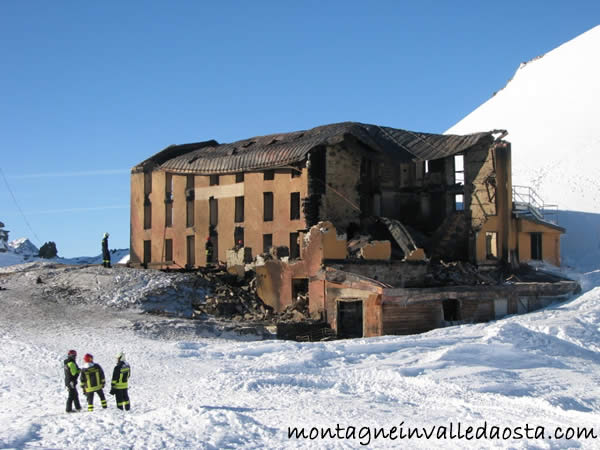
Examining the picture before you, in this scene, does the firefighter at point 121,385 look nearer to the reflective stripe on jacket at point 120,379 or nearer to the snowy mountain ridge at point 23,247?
the reflective stripe on jacket at point 120,379

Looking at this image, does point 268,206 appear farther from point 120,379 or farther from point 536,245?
point 120,379

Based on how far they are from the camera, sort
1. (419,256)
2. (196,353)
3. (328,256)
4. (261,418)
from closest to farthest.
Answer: (261,418) < (196,353) < (328,256) < (419,256)

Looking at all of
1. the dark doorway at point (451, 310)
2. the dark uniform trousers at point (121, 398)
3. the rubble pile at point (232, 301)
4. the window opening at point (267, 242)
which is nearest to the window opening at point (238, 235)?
the window opening at point (267, 242)

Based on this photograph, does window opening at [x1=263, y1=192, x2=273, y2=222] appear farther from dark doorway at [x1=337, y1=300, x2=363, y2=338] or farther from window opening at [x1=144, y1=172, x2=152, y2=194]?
dark doorway at [x1=337, y1=300, x2=363, y2=338]

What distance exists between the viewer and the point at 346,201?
33531mm

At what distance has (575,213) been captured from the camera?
4425 cm

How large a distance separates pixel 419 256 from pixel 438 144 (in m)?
9.04

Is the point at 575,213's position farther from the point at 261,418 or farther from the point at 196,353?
the point at 261,418

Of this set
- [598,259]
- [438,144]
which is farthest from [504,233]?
[598,259]

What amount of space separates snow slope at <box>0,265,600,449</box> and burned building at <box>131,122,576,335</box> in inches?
324

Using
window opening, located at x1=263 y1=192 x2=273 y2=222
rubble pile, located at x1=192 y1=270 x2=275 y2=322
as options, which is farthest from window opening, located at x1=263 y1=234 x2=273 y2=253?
rubble pile, located at x1=192 y1=270 x2=275 y2=322

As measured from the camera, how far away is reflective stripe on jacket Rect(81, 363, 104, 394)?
12.5 metres

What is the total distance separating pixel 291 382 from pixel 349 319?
29.9ft

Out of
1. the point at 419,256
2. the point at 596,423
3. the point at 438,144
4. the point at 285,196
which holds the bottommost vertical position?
the point at 596,423
